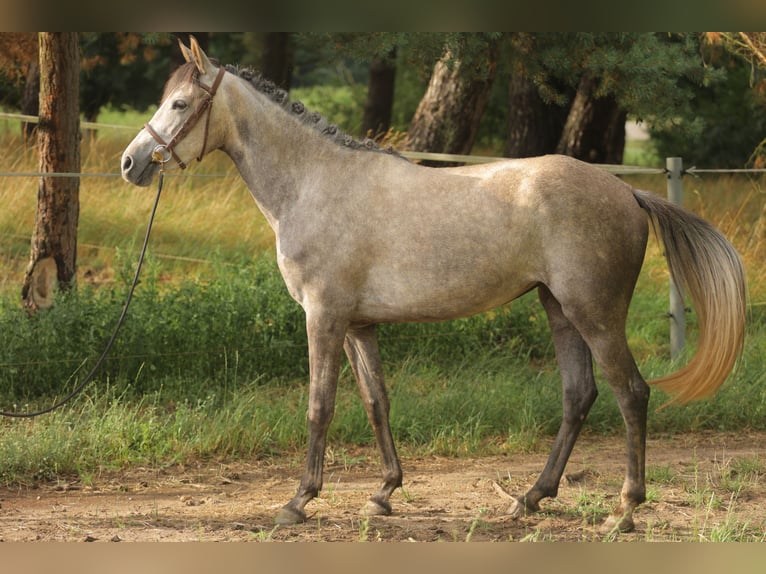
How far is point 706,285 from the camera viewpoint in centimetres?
454

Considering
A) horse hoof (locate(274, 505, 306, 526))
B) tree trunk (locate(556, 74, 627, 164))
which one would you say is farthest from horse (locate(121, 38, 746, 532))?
tree trunk (locate(556, 74, 627, 164))

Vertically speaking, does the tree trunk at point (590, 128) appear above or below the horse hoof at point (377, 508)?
above

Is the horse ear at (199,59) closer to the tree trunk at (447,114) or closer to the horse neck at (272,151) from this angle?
the horse neck at (272,151)

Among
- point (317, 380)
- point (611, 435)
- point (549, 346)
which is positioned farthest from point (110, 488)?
point (549, 346)

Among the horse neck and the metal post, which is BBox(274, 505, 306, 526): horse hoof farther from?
the metal post

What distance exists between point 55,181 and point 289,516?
3531 mm

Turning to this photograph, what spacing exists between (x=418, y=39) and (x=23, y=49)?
3962 millimetres

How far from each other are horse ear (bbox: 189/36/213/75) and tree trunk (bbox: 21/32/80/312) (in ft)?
9.00

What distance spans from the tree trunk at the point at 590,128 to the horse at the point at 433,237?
19.6 ft

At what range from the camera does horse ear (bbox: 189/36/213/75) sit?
4.37m

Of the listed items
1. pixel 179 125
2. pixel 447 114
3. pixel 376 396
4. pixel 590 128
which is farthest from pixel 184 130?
pixel 590 128

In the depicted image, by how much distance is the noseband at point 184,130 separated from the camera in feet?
14.5

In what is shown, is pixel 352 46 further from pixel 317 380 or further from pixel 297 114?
pixel 317 380

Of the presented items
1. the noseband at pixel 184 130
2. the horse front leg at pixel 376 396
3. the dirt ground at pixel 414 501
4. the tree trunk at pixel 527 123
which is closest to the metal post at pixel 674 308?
the dirt ground at pixel 414 501
